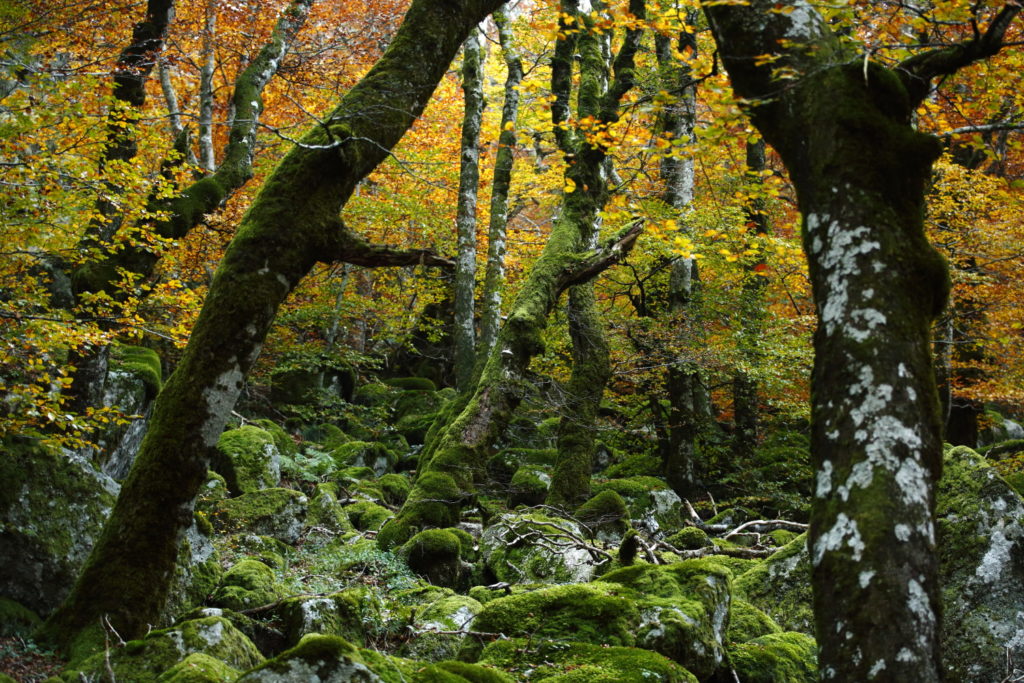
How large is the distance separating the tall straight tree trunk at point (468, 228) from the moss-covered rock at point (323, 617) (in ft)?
30.4

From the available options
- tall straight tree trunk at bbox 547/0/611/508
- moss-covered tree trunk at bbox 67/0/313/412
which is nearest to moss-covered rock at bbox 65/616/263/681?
moss-covered tree trunk at bbox 67/0/313/412

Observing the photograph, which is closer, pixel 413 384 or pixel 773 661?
pixel 773 661

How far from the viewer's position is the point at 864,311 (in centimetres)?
266

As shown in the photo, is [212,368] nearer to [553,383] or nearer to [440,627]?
[440,627]

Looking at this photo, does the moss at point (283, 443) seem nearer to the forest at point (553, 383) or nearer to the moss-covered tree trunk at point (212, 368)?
the forest at point (553, 383)

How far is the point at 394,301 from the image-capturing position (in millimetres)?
21969

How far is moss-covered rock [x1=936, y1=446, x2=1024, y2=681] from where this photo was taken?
5.36 metres

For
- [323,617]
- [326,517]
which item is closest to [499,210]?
[326,517]

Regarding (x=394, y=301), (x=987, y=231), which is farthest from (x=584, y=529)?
(x=394, y=301)

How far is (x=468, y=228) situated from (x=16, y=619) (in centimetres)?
1074

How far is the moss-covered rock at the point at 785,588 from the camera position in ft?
20.8

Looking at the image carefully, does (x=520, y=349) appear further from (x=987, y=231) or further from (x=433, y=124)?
(x=433, y=124)

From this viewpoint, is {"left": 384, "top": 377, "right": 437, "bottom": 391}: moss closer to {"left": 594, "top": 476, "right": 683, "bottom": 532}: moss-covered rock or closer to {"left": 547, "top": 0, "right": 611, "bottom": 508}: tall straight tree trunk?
{"left": 594, "top": 476, "right": 683, "bottom": 532}: moss-covered rock

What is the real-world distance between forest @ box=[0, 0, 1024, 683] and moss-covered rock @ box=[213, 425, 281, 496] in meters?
0.07
